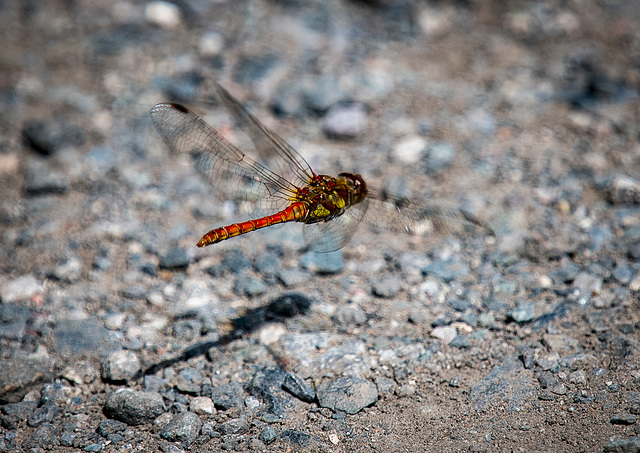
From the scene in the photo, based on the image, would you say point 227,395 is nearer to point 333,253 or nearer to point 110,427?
point 110,427

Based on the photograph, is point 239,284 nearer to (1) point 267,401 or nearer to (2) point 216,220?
(2) point 216,220

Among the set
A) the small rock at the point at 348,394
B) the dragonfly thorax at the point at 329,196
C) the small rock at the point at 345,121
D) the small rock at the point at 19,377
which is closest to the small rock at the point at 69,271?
the small rock at the point at 19,377

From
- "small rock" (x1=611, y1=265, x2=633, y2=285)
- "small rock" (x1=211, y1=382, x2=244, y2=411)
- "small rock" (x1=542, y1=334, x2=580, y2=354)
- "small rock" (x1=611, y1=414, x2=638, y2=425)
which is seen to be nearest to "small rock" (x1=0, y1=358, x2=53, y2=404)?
"small rock" (x1=211, y1=382, x2=244, y2=411)

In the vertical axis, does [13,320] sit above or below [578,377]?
below

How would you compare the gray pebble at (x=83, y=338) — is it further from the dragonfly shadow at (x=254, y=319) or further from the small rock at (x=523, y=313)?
the small rock at (x=523, y=313)

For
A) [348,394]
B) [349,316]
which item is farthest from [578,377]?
[349,316]

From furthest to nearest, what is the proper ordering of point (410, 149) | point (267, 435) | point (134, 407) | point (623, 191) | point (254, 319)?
point (410, 149)
point (623, 191)
point (254, 319)
point (134, 407)
point (267, 435)
